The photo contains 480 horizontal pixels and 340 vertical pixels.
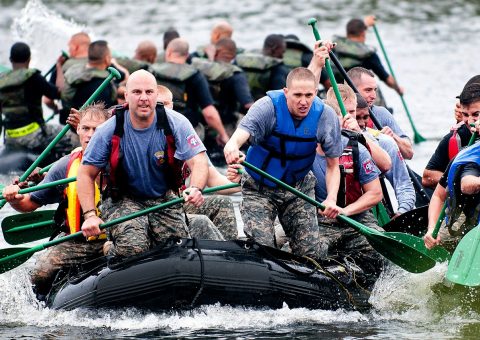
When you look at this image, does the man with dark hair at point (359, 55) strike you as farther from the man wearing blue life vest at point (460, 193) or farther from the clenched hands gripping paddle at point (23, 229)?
the man wearing blue life vest at point (460, 193)

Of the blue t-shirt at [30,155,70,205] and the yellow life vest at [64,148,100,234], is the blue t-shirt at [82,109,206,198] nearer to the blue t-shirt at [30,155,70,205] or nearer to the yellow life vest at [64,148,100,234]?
the yellow life vest at [64,148,100,234]

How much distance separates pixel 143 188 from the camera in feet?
31.8

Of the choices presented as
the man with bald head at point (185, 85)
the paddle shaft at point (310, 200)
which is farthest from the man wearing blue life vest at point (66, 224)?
the man with bald head at point (185, 85)

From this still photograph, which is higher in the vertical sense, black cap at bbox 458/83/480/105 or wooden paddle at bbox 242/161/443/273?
black cap at bbox 458/83/480/105

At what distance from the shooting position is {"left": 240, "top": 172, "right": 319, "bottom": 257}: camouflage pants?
10.1m

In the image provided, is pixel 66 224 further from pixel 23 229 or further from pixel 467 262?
pixel 467 262

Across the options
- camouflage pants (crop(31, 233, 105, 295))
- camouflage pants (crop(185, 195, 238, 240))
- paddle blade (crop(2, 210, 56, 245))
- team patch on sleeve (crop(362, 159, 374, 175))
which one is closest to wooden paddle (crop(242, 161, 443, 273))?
team patch on sleeve (crop(362, 159, 374, 175))

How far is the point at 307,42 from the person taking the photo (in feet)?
94.1

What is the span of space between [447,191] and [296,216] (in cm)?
113

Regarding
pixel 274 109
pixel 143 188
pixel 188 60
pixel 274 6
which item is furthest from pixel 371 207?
pixel 274 6

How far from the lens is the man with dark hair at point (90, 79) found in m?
16.6

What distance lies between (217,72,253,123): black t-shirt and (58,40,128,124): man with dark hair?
172 centimetres

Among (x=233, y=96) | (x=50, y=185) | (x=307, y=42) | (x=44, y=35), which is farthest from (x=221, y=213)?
(x=307, y=42)

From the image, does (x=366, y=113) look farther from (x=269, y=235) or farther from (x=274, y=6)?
(x=274, y=6)
